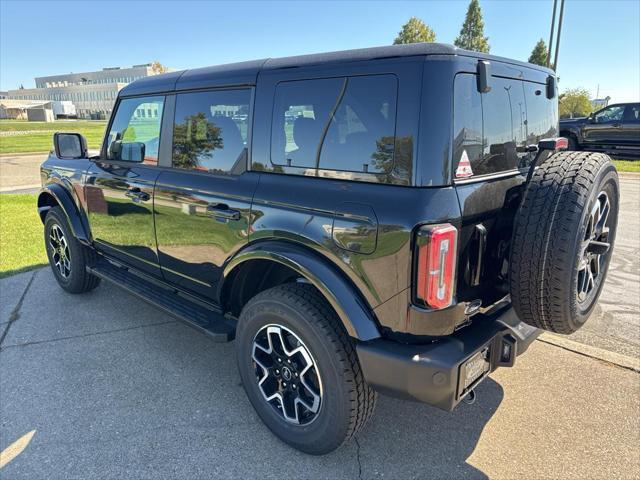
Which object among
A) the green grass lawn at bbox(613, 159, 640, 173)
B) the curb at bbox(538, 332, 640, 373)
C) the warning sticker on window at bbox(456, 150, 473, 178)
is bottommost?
the curb at bbox(538, 332, 640, 373)

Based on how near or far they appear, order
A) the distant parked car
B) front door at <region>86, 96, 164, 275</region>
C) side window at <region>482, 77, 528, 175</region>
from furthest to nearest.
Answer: the distant parked car
front door at <region>86, 96, 164, 275</region>
side window at <region>482, 77, 528, 175</region>

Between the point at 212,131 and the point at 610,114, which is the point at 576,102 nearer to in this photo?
the point at 610,114

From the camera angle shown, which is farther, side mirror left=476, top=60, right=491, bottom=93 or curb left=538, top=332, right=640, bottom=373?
curb left=538, top=332, right=640, bottom=373

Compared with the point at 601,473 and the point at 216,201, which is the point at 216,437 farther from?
the point at 601,473

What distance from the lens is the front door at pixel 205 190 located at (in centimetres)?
266

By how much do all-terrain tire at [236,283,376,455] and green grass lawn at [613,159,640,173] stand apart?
14071 millimetres

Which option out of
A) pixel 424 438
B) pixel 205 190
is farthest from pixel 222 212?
pixel 424 438

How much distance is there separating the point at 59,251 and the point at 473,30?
33470mm

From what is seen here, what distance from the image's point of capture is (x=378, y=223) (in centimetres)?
198

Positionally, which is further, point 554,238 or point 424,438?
point 424,438

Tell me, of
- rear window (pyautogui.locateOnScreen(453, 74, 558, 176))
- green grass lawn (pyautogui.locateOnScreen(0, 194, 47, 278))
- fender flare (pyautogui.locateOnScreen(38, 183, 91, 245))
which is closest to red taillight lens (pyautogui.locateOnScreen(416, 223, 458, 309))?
rear window (pyautogui.locateOnScreen(453, 74, 558, 176))

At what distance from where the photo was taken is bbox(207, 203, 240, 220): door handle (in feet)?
8.53

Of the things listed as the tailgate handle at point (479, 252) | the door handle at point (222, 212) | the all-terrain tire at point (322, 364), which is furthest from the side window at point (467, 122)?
the door handle at point (222, 212)

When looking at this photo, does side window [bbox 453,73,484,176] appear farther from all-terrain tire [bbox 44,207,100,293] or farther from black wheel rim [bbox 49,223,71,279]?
black wheel rim [bbox 49,223,71,279]
